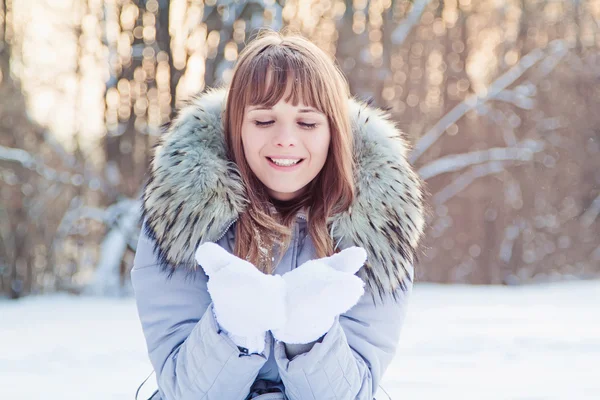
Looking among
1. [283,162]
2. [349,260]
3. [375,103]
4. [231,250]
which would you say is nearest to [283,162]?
[283,162]

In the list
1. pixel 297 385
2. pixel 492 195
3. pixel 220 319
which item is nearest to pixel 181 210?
pixel 220 319

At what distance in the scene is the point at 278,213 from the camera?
1.57m

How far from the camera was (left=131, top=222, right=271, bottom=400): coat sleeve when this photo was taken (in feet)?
3.95

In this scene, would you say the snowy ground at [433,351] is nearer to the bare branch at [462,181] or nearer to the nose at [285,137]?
the nose at [285,137]

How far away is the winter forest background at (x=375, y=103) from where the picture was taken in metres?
6.61

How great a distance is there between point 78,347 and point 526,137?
7184 mm

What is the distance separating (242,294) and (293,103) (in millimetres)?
528

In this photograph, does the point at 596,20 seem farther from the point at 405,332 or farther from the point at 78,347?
the point at 78,347

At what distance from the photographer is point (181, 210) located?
143cm

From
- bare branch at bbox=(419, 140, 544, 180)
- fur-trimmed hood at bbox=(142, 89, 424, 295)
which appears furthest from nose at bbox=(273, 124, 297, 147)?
bare branch at bbox=(419, 140, 544, 180)

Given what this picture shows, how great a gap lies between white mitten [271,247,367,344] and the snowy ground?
0.64 m

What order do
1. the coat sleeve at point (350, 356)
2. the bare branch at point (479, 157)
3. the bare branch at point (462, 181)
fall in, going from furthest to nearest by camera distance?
the bare branch at point (462, 181)
the bare branch at point (479, 157)
the coat sleeve at point (350, 356)

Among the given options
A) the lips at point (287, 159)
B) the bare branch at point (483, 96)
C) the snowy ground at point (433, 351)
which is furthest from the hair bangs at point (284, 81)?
the bare branch at point (483, 96)

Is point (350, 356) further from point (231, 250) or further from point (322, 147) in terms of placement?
point (322, 147)
